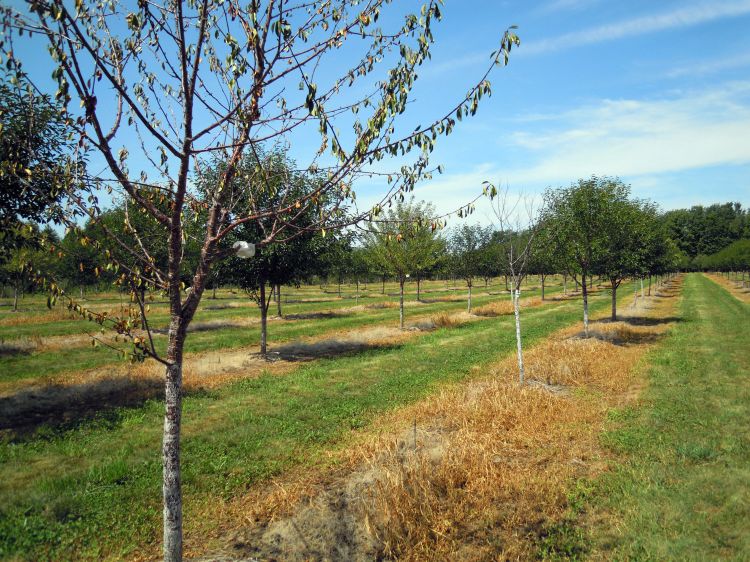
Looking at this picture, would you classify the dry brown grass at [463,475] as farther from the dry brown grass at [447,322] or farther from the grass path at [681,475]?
the dry brown grass at [447,322]

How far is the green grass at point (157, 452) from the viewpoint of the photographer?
5.94m

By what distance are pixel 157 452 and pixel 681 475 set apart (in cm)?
907

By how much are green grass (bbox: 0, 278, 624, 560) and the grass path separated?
4975mm

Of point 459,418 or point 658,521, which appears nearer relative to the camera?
point 658,521

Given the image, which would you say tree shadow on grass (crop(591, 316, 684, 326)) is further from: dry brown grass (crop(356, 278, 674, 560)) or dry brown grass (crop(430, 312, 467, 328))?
dry brown grass (crop(356, 278, 674, 560))

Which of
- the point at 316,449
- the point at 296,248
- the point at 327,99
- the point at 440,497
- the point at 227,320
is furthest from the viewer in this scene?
the point at 227,320

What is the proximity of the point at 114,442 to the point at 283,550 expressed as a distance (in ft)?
18.2

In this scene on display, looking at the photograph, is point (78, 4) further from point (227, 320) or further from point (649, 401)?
point (227, 320)

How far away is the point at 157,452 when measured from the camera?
8.59m

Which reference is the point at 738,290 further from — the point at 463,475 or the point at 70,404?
the point at 70,404

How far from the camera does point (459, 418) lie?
9.37 metres

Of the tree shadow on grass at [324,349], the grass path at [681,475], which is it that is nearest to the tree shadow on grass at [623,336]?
the grass path at [681,475]

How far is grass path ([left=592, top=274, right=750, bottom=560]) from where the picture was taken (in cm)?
546

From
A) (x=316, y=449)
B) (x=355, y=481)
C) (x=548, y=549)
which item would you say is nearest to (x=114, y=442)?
(x=316, y=449)
